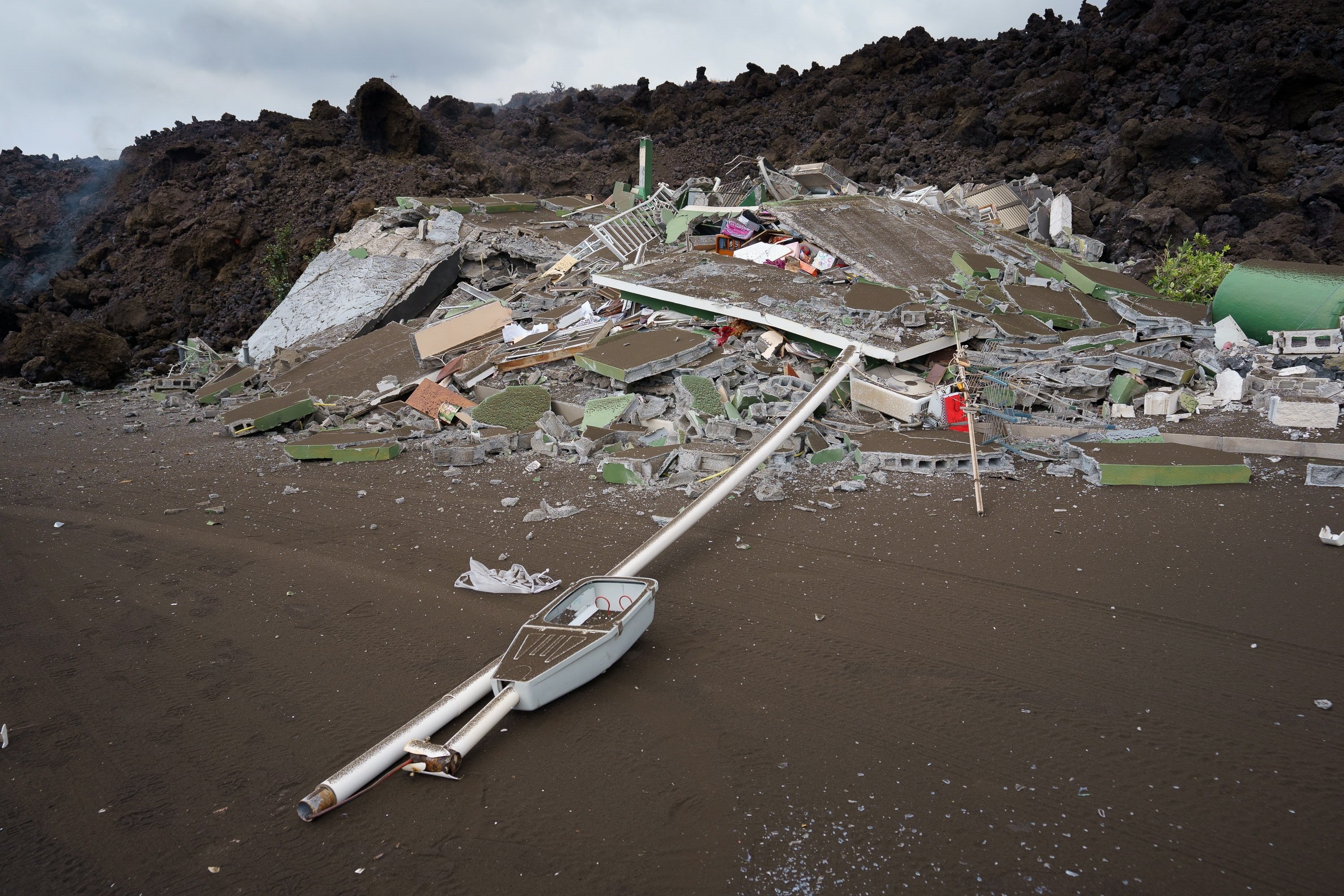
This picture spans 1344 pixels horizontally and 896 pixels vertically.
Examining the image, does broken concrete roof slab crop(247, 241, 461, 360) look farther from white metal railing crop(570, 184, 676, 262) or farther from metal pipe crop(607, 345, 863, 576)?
metal pipe crop(607, 345, 863, 576)

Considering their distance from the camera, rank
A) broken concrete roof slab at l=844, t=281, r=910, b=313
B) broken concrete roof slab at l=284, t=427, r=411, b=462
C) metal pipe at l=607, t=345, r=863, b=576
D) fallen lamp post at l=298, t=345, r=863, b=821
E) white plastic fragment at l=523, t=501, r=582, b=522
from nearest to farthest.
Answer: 1. fallen lamp post at l=298, t=345, r=863, b=821
2. metal pipe at l=607, t=345, r=863, b=576
3. white plastic fragment at l=523, t=501, r=582, b=522
4. broken concrete roof slab at l=284, t=427, r=411, b=462
5. broken concrete roof slab at l=844, t=281, r=910, b=313

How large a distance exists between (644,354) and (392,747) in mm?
5308

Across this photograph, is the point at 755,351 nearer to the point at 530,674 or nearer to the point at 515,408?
the point at 515,408

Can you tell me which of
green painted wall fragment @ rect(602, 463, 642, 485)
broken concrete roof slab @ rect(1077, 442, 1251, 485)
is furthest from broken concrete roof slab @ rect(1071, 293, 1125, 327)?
green painted wall fragment @ rect(602, 463, 642, 485)

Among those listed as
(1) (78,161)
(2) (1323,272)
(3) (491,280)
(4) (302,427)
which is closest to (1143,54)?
(2) (1323,272)

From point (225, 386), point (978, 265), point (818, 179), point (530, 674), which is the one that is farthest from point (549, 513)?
point (818, 179)

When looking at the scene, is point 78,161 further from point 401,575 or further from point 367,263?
point 401,575

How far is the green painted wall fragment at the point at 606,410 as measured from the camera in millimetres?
7418

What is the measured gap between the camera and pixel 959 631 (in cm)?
404

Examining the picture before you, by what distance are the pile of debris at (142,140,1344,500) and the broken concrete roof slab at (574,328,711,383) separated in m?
0.03

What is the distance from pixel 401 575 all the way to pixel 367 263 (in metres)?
9.50

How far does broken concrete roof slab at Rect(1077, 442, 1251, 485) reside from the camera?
5.39 m

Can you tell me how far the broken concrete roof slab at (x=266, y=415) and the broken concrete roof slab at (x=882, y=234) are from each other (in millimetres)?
6415

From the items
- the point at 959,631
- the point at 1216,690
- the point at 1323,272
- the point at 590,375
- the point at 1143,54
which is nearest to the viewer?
the point at 1216,690
